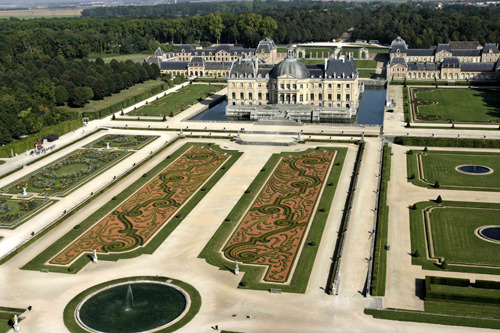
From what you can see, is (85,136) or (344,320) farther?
(85,136)

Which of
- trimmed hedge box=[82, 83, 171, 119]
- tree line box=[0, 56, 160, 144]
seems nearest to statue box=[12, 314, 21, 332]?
tree line box=[0, 56, 160, 144]

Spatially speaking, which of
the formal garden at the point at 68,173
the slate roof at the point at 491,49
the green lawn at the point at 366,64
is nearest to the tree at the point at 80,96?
the formal garden at the point at 68,173

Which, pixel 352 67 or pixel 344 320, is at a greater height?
pixel 352 67

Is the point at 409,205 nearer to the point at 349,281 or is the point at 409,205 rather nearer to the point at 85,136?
the point at 349,281

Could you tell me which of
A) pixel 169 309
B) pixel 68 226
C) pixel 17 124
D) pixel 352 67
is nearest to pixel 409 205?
pixel 169 309

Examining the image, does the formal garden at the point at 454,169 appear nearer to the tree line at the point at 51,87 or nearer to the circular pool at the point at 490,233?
the circular pool at the point at 490,233

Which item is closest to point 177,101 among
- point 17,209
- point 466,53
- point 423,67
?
point 423,67

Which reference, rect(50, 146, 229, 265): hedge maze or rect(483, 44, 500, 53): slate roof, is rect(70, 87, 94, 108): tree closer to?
rect(50, 146, 229, 265): hedge maze
